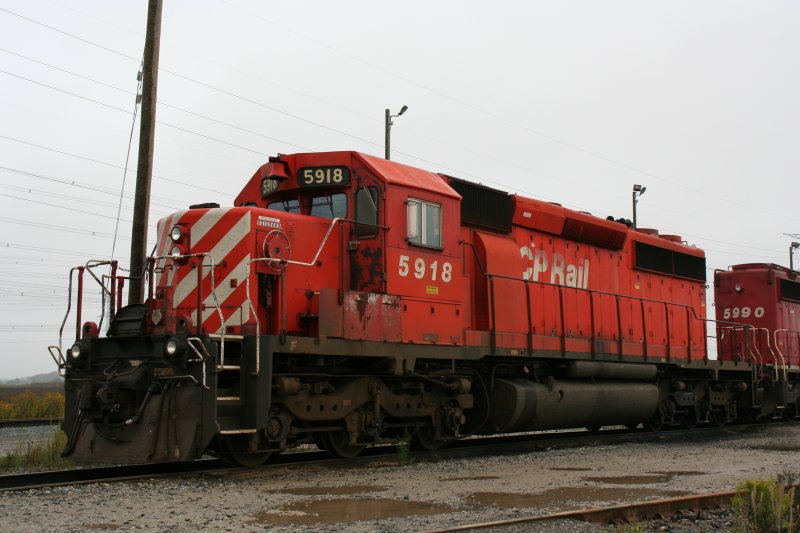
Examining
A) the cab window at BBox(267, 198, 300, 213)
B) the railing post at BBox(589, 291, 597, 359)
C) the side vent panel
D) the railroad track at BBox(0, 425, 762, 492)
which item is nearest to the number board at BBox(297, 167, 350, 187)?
the cab window at BBox(267, 198, 300, 213)

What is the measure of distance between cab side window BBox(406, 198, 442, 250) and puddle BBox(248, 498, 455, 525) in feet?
13.2

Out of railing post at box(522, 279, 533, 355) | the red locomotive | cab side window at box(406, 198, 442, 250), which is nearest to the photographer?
the red locomotive

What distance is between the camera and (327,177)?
1012 centimetres

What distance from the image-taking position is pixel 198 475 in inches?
335

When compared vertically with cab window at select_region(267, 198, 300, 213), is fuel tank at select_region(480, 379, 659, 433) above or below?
below

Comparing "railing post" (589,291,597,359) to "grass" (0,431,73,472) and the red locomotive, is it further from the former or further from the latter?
"grass" (0,431,73,472)

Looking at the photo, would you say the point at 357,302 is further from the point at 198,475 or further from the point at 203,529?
the point at 203,529

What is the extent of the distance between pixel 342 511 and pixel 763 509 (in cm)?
329

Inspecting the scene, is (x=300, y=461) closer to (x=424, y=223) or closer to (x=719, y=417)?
(x=424, y=223)

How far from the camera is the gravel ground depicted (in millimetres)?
6164

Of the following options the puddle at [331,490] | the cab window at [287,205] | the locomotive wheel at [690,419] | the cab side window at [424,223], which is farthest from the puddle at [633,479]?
the locomotive wheel at [690,419]

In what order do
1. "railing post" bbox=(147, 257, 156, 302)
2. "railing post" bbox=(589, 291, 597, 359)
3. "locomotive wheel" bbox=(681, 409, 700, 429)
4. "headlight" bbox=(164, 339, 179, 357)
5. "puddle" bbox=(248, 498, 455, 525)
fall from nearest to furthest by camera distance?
"puddle" bbox=(248, 498, 455, 525), "headlight" bbox=(164, 339, 179, 357), "railing post" bbox=(147, 257, 156, 302), "railing post" bbox=(589, 291, 597, 359), "locomotive wheel" bbox=(681, 409, 700, 429)

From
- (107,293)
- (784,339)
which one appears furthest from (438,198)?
(784,339)

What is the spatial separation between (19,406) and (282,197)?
1510 centimetres
